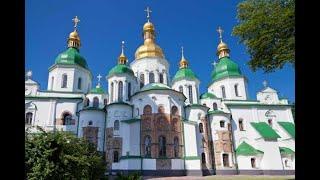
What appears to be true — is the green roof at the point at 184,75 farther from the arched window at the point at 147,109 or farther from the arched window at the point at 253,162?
the arched window at the point at 253,162

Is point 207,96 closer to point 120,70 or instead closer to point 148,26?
point 120,70

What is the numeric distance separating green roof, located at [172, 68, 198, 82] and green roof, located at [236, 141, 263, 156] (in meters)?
12.8

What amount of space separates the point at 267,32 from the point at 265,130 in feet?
94.2

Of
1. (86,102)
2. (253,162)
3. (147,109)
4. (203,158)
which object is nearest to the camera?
(147,109)

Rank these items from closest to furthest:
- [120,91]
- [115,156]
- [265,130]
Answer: [115,156], [265,130], [120,91]

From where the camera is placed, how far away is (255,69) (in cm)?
1780

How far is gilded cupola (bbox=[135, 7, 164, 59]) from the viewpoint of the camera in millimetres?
48094

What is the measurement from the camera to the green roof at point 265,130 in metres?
40.0

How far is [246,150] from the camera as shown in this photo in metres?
39.2

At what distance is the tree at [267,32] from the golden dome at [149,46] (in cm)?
3026

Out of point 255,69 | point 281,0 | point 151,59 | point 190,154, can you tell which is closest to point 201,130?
point 190,154

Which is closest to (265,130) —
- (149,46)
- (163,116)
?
(163,116)
